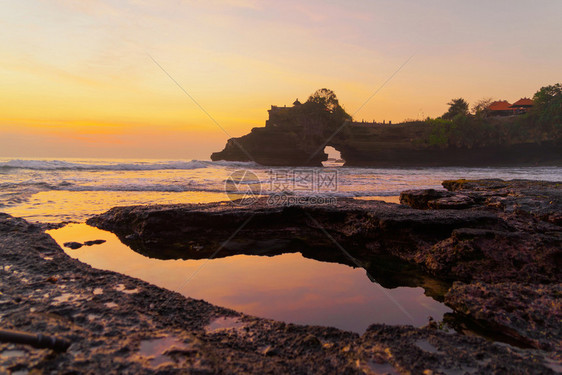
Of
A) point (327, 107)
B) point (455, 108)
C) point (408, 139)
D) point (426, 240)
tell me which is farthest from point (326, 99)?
point (426, 240)

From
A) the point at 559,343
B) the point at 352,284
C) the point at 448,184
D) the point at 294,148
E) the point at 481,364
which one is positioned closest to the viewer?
the point at 481,364

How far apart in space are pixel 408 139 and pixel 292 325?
52.2 meters

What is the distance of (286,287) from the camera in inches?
135

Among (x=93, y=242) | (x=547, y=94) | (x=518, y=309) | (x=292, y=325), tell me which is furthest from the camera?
(x=547, y=94)

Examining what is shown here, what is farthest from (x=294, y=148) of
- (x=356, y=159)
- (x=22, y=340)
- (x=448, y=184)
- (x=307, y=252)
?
(x=22, y=340)

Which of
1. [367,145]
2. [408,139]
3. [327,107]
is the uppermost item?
[327,107]

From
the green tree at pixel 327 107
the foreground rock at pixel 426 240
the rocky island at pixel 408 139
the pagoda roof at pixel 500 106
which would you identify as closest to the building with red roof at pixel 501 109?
the pagoda roof at pixel 500 106

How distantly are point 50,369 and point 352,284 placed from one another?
2.81 meters

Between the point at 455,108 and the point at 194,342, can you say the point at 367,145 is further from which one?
the point at 194,342

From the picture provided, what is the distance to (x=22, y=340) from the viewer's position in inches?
64.9

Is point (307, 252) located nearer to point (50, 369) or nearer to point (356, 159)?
point (50, 369)

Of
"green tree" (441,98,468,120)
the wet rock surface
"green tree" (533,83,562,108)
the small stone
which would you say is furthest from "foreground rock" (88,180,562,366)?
"green tree" (441,98,468,120)

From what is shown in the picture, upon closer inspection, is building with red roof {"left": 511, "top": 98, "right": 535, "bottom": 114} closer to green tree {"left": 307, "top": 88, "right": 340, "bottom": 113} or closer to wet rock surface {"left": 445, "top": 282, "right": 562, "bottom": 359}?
green tree {"left": 307, "top": 88, "right": 340, "bottom": 113}

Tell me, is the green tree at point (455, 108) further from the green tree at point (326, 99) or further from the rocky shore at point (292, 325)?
the rocky shore at point (292, 325)
